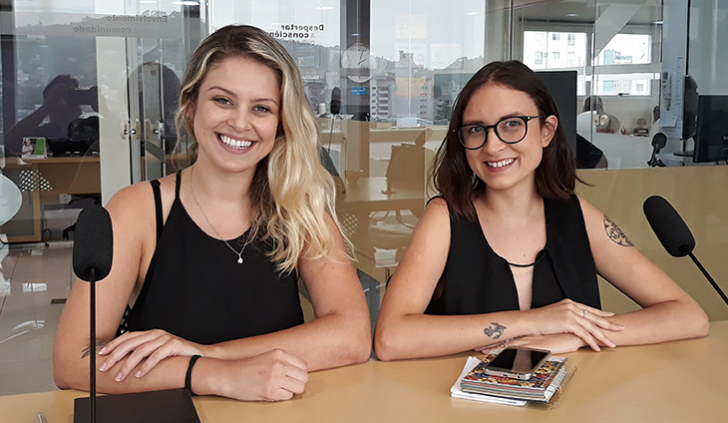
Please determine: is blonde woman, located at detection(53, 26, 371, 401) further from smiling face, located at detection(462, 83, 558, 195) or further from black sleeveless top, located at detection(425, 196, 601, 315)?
smiling face, located at detection(462, 83, 558, 195)

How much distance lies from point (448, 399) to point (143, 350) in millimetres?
585

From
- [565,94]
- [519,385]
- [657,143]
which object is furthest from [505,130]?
[657,143]

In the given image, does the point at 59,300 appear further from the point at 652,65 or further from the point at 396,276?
the point at 652,65

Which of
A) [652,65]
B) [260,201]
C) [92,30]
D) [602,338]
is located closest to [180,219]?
[260,201]

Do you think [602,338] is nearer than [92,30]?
Yes

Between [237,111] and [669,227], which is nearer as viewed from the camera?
[669,227]

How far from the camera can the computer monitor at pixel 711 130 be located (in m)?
4.32

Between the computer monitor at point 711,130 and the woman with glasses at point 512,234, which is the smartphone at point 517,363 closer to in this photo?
the woman with glasses at point 512,234

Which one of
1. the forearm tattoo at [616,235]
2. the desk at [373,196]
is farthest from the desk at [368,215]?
the forearm tattoo at [616,235]

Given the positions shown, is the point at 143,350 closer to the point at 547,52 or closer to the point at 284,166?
the point at 284,166

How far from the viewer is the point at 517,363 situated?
62.1 inches

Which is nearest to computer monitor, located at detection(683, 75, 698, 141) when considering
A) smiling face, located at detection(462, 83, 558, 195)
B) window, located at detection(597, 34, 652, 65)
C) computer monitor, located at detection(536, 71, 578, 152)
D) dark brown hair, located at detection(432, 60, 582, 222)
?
window, located at detection(597, 34, 652, 65)

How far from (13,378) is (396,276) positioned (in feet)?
7.79

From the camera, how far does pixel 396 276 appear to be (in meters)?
2.03
